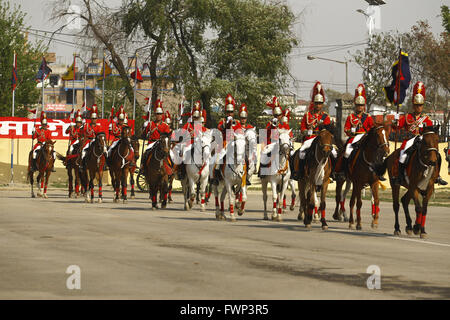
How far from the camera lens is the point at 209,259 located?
12773 millimetres

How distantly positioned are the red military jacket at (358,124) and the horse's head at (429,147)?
3.43 metres

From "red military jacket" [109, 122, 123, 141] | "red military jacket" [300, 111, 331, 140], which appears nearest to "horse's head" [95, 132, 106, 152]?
"red military jacket" [109, 122, 123, 141]

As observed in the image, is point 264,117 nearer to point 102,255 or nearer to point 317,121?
point 317,121

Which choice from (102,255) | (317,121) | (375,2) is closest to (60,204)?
(317,121)

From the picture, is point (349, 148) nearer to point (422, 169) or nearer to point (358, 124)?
point (358, 124)

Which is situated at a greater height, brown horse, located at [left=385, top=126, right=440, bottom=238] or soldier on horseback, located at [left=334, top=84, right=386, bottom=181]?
soldier on horseback, located at [left=334, top=84, right=386, bottom=181]

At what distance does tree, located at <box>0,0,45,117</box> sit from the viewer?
58812mm

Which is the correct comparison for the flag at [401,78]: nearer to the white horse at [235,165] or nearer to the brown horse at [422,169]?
the white horse at [235,165]

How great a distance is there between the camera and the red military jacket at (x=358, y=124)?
20.7 m

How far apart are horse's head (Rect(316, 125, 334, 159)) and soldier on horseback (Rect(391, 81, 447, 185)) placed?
59.5 inches

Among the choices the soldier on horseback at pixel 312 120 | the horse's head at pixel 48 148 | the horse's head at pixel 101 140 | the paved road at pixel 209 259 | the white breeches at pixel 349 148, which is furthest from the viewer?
the horse's head at pixel 48 148

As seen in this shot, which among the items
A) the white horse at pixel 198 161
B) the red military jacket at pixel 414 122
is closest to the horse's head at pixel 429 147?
the red military jacket at pixel 414 122

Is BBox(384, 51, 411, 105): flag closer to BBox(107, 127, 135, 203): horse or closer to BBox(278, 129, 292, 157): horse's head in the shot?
BBox(278, 129, 292, 157): horse's head

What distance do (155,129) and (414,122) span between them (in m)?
11.0
